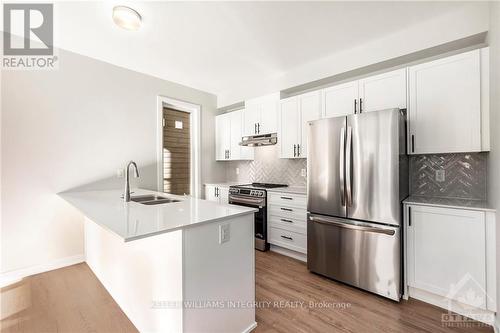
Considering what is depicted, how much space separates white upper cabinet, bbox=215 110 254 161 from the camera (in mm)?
Answer: 4184

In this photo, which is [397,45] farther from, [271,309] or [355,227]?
[271,309]

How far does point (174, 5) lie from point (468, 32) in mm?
2782

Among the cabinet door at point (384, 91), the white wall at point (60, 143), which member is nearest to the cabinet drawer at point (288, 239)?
the cabinet door at point (384, 91)

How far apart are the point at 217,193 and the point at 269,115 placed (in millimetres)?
1684

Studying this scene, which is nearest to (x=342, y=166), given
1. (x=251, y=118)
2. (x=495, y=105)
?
(x=495, y=105)

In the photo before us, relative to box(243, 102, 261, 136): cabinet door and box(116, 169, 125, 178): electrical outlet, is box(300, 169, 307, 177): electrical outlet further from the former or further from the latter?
box(116, 169, 125, 178): electrical outlet

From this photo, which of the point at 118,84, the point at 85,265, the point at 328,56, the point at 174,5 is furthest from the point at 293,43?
the point at 85,265

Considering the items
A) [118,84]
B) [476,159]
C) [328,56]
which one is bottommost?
[476,159]

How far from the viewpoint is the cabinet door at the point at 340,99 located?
2.75m

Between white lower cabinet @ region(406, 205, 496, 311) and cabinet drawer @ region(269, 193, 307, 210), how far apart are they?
1160 millimetres

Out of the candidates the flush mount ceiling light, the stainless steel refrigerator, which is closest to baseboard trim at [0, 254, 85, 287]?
the flush mount ceiling light

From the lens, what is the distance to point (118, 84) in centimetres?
327

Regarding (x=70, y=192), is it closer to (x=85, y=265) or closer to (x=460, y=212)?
(x=85, y=265)

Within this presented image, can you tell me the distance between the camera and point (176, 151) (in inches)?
162
